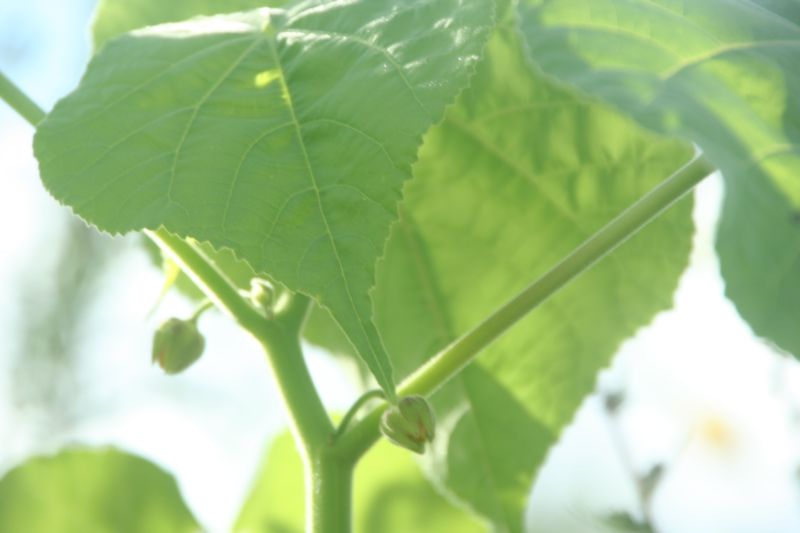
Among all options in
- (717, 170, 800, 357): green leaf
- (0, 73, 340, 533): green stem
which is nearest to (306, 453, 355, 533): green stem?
(0, 73, 340, 533): green stem

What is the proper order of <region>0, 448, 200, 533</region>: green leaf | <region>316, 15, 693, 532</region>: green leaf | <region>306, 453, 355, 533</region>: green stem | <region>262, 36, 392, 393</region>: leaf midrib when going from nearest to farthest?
<region>262, 36, 392, 393</region>: leaf midrib → <region>306, 453, 355, 533</region>: green stem → <region>316, 15, 693, 532</region>: green leaf → <region>0, 448, 200, 533</region>: green leaf

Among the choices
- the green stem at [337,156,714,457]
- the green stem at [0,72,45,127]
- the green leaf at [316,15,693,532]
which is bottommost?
the green leaf at [316,15,693,532]

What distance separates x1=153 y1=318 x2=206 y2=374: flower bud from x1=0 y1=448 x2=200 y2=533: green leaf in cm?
26

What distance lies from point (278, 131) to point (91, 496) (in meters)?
0.44

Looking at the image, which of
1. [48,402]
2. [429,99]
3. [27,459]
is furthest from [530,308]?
[48,402]

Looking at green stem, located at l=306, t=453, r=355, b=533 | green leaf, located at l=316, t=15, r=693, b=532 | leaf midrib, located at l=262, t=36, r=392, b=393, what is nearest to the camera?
leaf midrib, located at l=262, t=36, r=392, b=393

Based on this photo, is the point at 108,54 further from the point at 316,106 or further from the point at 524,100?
the point at 524,100

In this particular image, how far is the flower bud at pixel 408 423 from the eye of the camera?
1.51 ft

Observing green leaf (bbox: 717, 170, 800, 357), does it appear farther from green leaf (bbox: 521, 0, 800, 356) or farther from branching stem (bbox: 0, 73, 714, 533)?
branching stem (bbox: 0, 73, 714, 533)

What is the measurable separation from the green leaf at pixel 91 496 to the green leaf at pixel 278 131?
368 mm

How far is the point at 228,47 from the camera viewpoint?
484 mm

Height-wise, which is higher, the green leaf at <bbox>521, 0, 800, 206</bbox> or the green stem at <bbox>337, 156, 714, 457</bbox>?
the green leaf at <bbox>521, 0, 800, 206</bbox>

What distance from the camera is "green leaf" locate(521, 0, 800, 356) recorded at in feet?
1.30

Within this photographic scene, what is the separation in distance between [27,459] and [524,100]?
0.39 m
